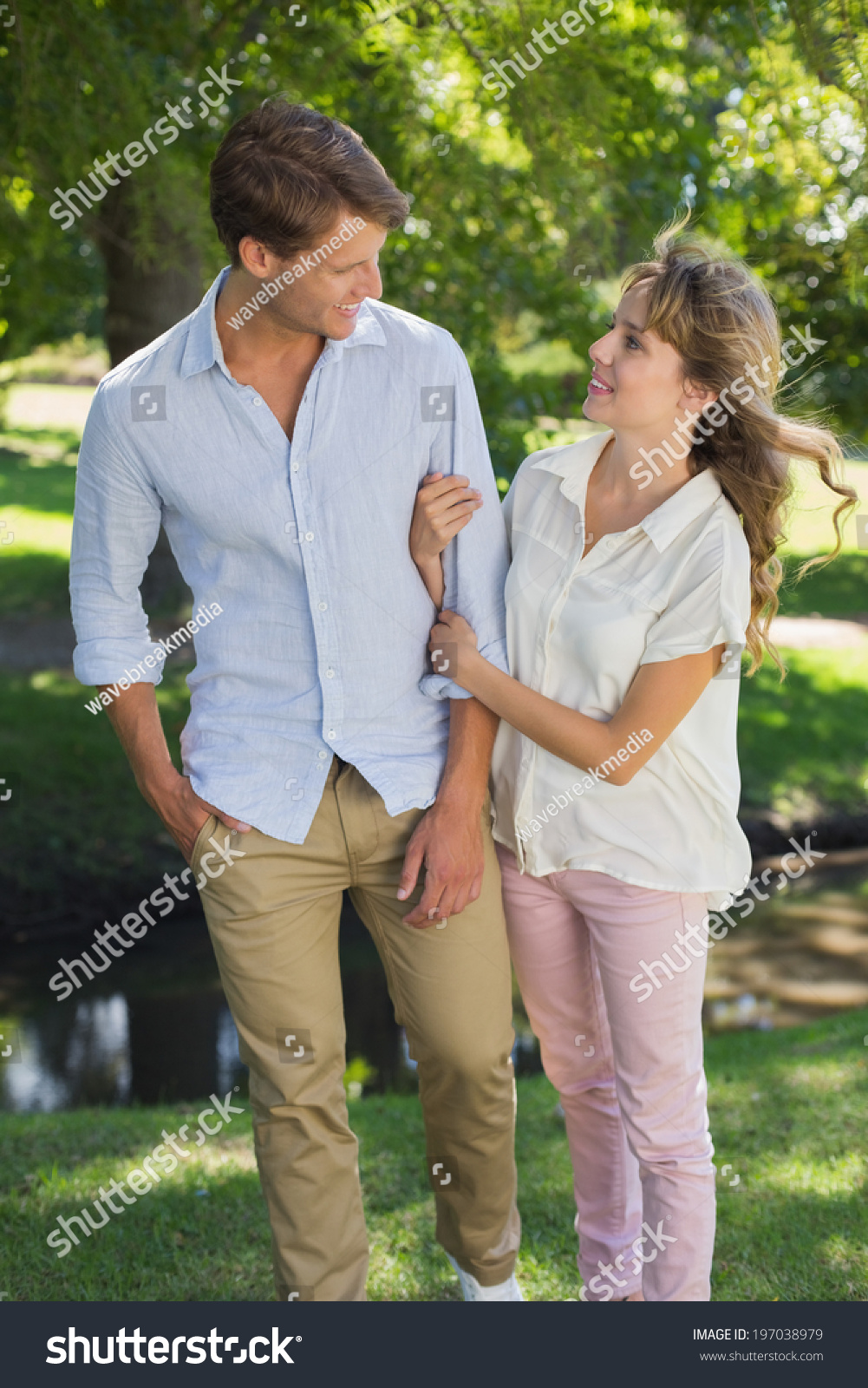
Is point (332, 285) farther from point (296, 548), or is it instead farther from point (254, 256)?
point (296, 548)

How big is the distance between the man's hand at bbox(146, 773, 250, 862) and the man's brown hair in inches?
40.2

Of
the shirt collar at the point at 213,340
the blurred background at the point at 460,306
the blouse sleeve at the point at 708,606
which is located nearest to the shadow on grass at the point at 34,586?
the blurred background at the point at 460,306

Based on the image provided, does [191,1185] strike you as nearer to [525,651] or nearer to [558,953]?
[558,953]

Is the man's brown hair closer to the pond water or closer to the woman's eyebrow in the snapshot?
the woman's eyebrow

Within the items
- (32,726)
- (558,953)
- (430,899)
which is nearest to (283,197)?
(430,899)

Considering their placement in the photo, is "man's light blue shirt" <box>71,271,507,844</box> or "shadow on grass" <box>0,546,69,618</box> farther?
"shadow on grass" <box>0,546,69,618</box>

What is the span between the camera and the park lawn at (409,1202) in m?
2.88

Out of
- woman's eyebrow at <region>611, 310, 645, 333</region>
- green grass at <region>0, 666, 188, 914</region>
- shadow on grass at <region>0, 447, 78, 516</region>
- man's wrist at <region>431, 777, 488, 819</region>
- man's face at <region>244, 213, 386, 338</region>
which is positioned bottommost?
green grass at <region>0, 666, 188, 914</region>

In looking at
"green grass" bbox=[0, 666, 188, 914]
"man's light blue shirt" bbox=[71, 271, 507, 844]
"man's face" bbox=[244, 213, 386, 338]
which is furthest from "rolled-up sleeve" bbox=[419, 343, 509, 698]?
"green grass" bbox=[0, 666, 188, 914]

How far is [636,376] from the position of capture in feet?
7.42

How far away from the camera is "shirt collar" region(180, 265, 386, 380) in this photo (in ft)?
7.48

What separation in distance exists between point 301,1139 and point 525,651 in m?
1.03

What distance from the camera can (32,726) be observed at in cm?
843

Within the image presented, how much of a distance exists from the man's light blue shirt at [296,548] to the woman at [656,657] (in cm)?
9
